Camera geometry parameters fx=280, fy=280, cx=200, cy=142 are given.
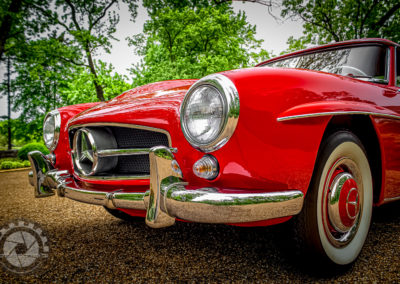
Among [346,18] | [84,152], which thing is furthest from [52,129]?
[346,18]

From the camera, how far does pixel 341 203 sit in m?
1.34

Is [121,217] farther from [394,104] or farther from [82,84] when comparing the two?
[82,84]

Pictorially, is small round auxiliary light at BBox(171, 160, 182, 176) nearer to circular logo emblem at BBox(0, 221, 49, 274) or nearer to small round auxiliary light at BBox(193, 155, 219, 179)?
small round auxiliary light at BBox(193, 155, 219, 179)

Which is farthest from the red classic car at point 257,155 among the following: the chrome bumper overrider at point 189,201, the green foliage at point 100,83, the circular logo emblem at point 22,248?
the green foliage at point 100,83

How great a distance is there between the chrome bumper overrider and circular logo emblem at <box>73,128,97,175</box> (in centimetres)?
40

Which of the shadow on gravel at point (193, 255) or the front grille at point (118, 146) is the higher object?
the front grille at point (118, 146)

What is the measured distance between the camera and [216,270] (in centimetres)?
144

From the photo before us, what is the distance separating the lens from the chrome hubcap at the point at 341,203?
1.32 m

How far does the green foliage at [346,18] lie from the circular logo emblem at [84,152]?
12.9m

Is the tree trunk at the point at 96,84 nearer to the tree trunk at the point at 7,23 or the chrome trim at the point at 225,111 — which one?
the tree trunk at the point at 7,23

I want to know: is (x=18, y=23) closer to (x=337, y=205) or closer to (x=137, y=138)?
(x=137, y=138)

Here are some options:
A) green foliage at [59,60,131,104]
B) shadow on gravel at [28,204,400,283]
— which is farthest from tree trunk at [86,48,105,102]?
shadow on gravel at [28,204,400,283]

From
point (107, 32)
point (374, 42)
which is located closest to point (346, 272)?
point (374, 42)

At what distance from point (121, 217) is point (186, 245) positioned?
2.66 ft
